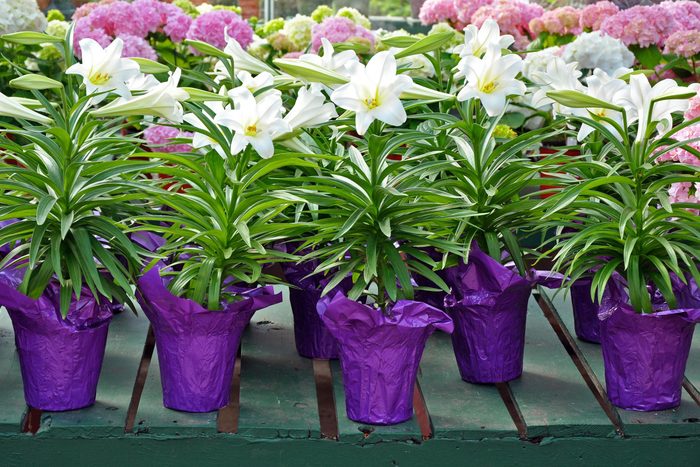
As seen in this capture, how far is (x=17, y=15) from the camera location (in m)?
2.62

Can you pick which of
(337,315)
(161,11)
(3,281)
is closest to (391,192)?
(337,315)

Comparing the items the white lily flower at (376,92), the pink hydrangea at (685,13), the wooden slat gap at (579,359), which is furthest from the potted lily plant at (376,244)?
the pink hydrangea at (685,13)

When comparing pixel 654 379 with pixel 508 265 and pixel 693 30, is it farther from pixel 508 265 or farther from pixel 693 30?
pixel 693 30

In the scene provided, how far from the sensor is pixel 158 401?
5.32 ft

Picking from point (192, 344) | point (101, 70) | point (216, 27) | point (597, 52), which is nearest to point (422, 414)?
point (192, 344)

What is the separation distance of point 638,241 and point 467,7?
1.64 meters

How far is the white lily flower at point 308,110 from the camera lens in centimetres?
152

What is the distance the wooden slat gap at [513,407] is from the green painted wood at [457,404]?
0.01m

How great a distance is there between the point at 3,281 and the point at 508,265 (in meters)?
0.85

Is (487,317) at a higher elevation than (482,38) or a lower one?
lower

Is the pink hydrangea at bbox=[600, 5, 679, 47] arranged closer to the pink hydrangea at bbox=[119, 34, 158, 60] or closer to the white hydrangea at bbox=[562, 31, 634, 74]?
the white hydrangea at bbox=[562, 31, 634, 74]

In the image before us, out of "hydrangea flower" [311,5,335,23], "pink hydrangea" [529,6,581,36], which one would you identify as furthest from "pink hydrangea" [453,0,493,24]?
"hydrangea flower" [311,5,335,23]

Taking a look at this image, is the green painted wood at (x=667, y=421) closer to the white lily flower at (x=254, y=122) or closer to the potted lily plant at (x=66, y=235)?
the white lily flower at (x=254, y=122)

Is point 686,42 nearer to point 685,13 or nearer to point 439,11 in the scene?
point 685,13
